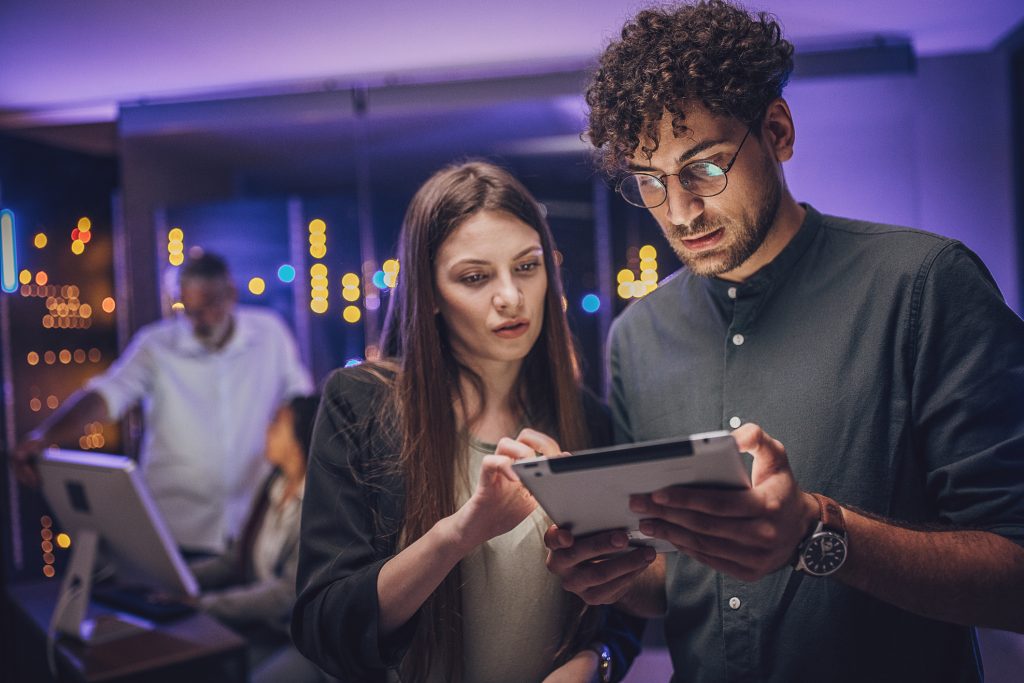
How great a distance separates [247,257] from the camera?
15.0 ft

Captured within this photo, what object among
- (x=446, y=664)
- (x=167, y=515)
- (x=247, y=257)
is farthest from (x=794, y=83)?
(x=167, y=515)

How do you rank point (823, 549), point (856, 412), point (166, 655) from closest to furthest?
1. point (823, 549)
2. point (856, 412)
3. point (166, 655)

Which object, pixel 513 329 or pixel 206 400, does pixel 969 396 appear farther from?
pixel 206 400

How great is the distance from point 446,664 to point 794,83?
333 centimetres

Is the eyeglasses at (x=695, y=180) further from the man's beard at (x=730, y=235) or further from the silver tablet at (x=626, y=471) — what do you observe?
the silver tablet at (x=626, y=471)

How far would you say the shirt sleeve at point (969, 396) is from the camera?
1204 millimetres

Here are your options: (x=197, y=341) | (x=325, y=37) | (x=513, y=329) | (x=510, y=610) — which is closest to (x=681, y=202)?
Answer: (x=513, y=329)

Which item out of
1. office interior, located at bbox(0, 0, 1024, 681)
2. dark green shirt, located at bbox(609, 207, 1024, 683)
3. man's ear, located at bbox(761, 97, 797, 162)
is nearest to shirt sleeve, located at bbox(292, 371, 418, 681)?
dark green shirt, located at bbox(609, 207, 1024, 683)

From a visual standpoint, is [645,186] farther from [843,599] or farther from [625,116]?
[843,599]

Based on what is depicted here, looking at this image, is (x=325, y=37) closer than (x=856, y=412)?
No

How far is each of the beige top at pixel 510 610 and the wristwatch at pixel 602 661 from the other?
7cm

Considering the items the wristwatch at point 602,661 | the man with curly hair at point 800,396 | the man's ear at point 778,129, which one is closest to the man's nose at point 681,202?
the man with curly hair at point 800,396

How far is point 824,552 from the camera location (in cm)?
112

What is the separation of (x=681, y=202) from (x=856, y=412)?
0.45 metres
